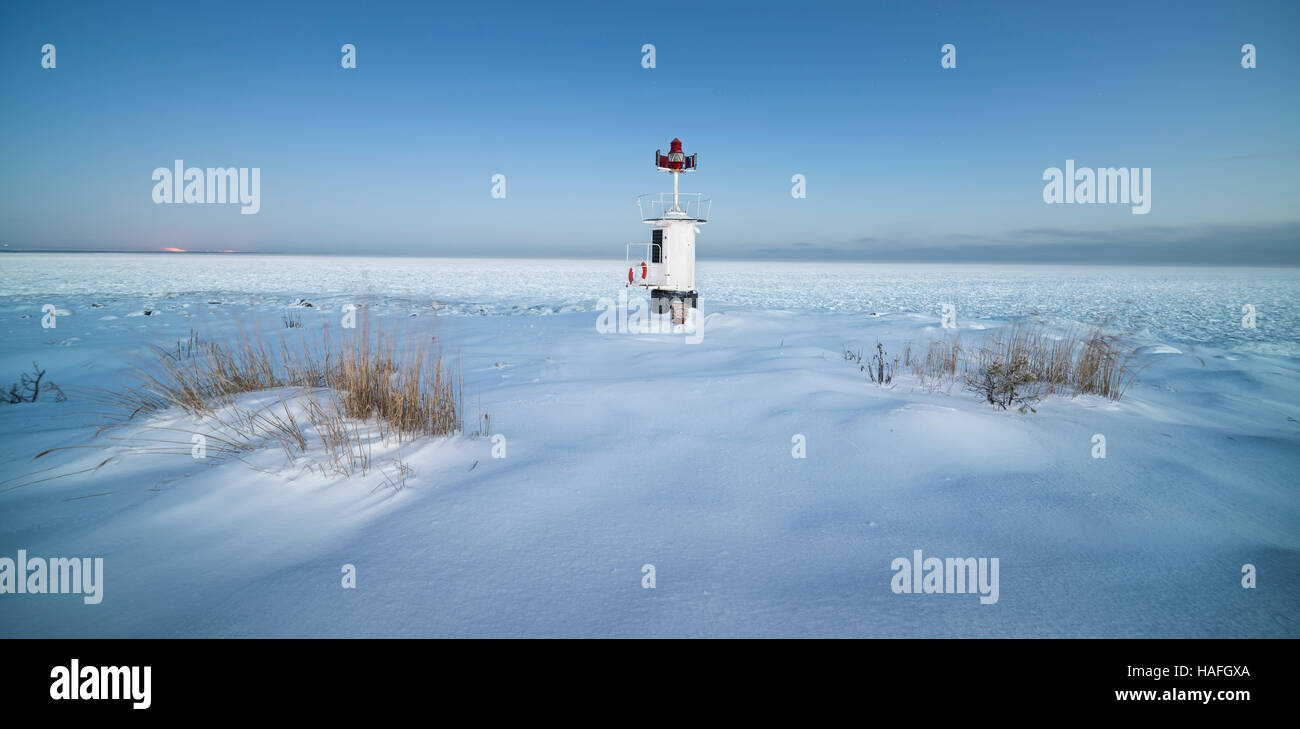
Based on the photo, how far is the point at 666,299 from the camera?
13.2m

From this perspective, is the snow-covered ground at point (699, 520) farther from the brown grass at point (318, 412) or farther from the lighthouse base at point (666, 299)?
the lighthouse base at point (666, 299)

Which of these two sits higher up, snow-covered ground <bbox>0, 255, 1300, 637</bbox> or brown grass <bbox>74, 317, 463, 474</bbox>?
brown grass <bbox>74, 317, 463, 474</bbox>

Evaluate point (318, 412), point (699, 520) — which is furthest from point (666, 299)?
point (699, 520)

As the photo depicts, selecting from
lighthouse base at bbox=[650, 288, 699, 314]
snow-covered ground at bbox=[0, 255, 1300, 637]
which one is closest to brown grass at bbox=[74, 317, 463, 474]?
snow-covered ground at bbox=[0, 255, 1300, 637]

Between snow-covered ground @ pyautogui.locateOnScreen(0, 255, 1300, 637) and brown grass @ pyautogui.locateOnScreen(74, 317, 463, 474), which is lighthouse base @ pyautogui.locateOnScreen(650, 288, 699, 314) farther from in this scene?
brown grass @ pyautogui.locateOnScreen(74, 317, 463, 474)

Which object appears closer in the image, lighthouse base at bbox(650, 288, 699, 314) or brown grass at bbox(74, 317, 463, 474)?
brown grass at bbox(74, 317, 463, 474)

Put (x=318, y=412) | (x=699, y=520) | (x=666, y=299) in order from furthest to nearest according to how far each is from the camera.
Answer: (x=666, y=299) < (x=318, y=412) < (x=699, y=520)

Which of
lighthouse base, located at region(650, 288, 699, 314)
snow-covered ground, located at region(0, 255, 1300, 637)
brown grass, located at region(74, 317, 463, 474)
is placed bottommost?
snow-covered ground, located at region(0, 255, 1300, 637)

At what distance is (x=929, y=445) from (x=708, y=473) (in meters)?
1.82

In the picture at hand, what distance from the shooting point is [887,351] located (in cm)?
916

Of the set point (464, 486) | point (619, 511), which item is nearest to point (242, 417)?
point (464, 486)

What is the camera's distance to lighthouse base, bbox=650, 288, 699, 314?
13.2 meters

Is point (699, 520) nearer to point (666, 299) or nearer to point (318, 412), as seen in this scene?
point (318, 412)
